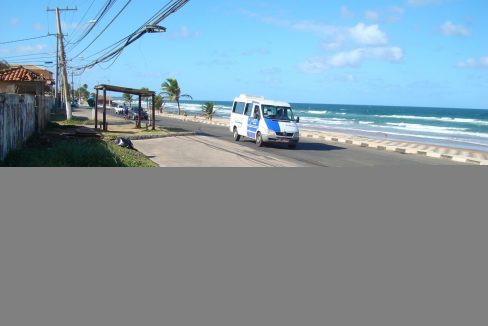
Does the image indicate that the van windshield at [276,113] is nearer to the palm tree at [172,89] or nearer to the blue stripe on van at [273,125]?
the blue stripe on van at [273,125]

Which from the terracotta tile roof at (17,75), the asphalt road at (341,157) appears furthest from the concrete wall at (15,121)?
the terracotta tile roof at (17,75)

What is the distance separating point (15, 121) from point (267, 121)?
10.5m

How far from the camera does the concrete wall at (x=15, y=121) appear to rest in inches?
470

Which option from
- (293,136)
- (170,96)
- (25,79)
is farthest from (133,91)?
(170,96)

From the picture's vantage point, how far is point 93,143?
1630cm

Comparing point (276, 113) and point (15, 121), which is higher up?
point (276, 113)

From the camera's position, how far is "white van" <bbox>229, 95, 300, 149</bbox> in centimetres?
2111

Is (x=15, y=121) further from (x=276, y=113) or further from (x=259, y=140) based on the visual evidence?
(x=276, y=113)

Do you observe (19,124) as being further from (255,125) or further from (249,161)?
(255,125)

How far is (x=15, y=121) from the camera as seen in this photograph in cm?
1377

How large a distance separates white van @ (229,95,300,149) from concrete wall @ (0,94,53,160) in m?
9.08

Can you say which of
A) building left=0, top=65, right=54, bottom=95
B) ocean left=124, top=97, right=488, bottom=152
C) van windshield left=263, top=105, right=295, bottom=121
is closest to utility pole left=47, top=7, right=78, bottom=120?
building left=0, top=65, right=54, bottom=95

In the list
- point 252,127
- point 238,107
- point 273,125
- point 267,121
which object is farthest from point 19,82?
point 273,125

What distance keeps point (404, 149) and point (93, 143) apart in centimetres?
1410
